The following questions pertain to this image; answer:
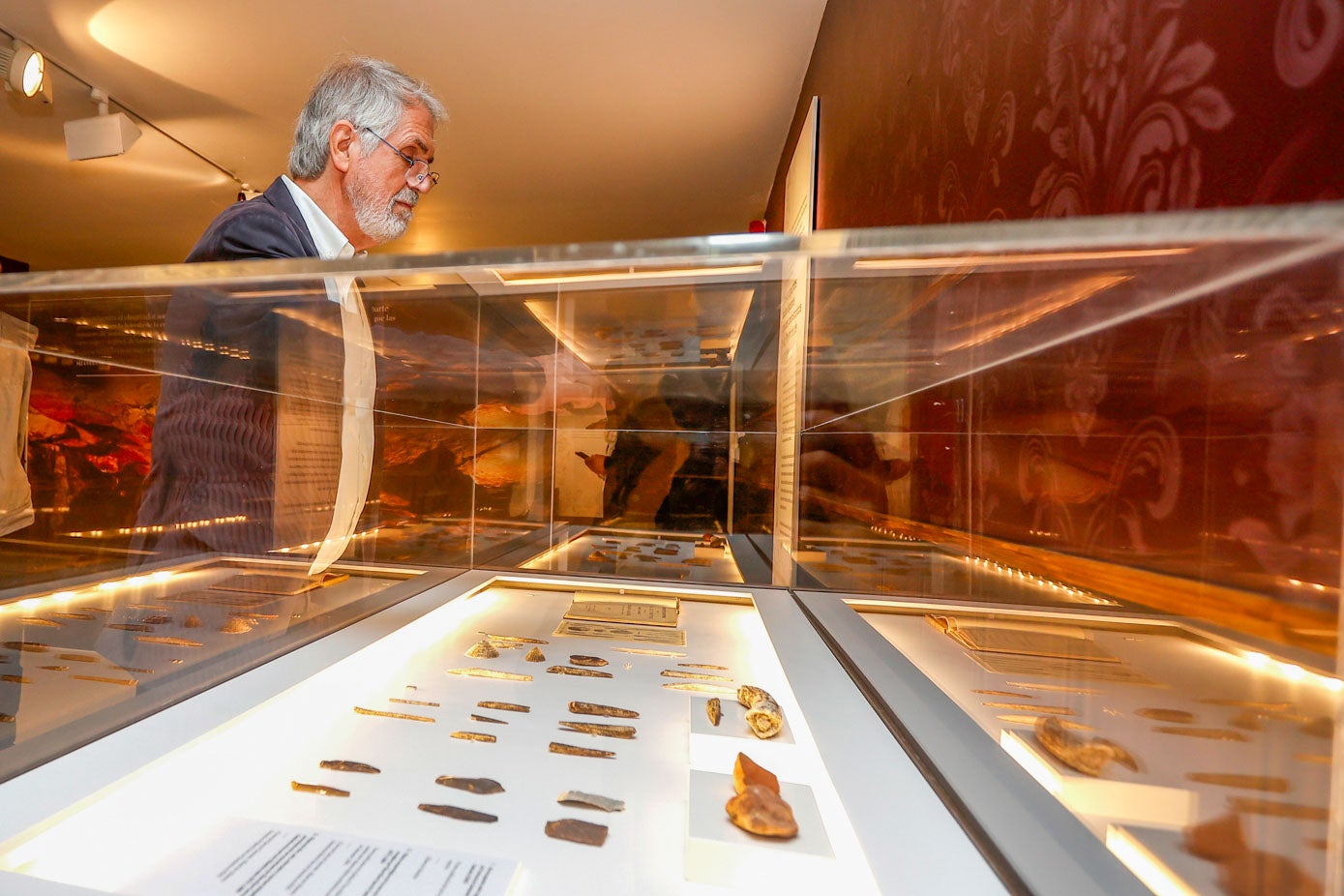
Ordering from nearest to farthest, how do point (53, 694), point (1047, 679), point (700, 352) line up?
point (1047, 679) → point (53, 694) → point (700, 352)

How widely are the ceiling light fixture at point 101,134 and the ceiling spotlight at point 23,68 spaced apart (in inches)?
14.5

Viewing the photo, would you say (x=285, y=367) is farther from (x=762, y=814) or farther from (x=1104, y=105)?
(x=1104, y=105)

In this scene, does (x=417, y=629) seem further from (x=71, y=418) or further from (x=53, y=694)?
(x=71, y=418)

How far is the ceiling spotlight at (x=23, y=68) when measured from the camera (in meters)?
2.92

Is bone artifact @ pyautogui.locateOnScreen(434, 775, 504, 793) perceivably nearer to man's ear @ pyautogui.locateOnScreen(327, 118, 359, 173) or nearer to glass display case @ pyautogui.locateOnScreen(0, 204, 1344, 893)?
glass display case @ pyautogui.locateOnScreen(0, 204, 1344, 893)

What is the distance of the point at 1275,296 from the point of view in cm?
44

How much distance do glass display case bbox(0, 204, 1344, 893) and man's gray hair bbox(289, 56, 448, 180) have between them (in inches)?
21.0

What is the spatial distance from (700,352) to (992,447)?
110 cm

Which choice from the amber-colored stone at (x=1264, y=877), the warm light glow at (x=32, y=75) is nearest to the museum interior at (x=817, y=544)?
the amber-colored stone at (x=1264, y=877)

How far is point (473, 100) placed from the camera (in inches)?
136

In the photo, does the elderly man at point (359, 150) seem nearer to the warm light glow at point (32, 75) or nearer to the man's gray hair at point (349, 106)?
A: the man's gray hair at point (349, 106)

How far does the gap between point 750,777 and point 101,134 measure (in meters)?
4.92

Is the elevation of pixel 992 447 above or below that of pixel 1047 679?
above

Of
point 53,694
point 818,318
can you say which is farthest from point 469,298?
point 53,694
